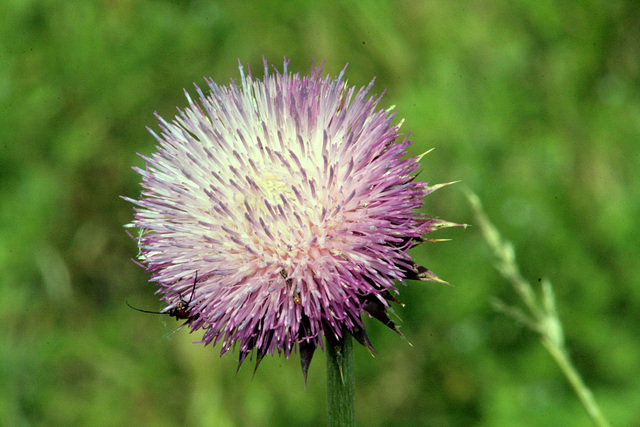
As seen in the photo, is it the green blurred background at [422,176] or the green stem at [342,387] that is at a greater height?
the green blurred background at [422,176]

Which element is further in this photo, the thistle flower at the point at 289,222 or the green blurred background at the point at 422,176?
the green blurred background at the point at 422,176

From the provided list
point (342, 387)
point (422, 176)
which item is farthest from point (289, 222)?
point (422, 176)

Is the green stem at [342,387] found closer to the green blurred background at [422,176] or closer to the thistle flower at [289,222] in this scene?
the thistle flower at [289,222]

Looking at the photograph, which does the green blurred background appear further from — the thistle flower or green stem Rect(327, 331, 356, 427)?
the thistle flower

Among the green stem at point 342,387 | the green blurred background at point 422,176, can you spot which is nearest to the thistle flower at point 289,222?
the green stem at point 342,387

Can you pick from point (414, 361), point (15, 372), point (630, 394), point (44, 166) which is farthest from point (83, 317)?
point (630, 394)

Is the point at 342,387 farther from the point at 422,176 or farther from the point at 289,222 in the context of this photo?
the point at 422,176

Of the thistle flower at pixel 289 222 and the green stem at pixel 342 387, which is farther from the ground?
the thistle flower at pixel 289 222
